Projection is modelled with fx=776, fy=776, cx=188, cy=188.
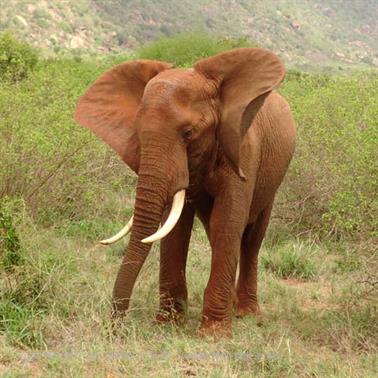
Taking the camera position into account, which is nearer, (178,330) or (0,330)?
(0,330)

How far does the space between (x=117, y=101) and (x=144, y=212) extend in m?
1.07

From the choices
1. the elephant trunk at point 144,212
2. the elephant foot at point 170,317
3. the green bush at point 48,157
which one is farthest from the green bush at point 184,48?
the elephant trunk at point 144,212

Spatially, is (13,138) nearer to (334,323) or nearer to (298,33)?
(334,323)

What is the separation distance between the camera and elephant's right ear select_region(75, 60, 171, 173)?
17.0 ft

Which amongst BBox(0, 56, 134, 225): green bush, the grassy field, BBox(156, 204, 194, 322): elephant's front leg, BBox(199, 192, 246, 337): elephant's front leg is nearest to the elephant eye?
BBox(199, 192, 246, 337): elephant's front leg

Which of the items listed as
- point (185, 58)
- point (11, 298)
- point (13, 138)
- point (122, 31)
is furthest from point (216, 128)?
point (122, 31)

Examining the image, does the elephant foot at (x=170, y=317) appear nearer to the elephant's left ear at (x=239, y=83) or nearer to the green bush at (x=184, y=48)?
the elephant's left ear at (x=239, y=83)

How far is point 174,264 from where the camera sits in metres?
5.54

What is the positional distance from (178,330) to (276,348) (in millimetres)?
815

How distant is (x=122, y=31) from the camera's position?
48.3m

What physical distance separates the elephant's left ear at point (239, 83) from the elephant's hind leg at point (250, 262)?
155 centimetres

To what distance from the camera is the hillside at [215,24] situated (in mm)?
44219

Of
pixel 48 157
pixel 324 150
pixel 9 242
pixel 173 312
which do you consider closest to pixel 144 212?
pixel 173 312

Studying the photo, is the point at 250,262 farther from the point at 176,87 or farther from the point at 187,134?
the point at 176,87
